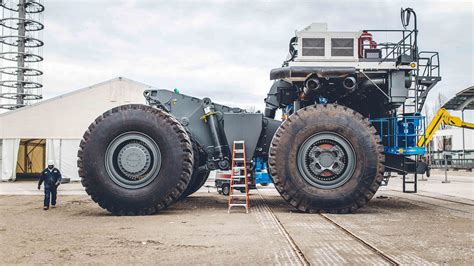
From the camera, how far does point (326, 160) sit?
10695 mm

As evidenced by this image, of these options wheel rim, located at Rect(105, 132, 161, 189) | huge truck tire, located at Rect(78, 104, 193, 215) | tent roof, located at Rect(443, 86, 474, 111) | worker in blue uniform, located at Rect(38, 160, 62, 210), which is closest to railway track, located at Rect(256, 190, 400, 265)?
huge truck tire, located at Rect(78, 104, 193, 215)

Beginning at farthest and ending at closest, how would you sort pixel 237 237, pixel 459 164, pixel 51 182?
pixel 459 164 → pixel 51 182 → pixel 237 237

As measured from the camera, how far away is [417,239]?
7.19 metres

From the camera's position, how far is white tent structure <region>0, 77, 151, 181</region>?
89.2 feet

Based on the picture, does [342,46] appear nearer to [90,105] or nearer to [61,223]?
[61,223]

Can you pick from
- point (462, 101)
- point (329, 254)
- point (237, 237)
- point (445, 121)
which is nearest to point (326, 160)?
point (237, 237)

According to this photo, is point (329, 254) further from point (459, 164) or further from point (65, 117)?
point (459, 164)

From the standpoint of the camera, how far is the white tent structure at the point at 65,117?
27.2m

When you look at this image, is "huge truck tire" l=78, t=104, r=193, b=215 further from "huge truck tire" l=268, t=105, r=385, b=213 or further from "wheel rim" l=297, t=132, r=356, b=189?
"wheel rim" l=297, t=132, r=356, b=189

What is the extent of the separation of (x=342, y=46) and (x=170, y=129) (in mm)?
4477

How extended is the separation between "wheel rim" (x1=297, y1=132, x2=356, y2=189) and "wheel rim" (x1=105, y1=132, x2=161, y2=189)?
3.23 metres

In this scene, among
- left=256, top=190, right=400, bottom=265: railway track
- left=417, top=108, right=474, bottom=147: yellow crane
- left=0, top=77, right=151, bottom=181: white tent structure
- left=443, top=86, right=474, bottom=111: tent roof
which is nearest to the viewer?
left=256, top=190, right=400, bottom=265: railway track

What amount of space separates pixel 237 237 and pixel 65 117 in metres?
22.3

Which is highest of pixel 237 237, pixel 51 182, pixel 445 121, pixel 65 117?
pixel 65 117
